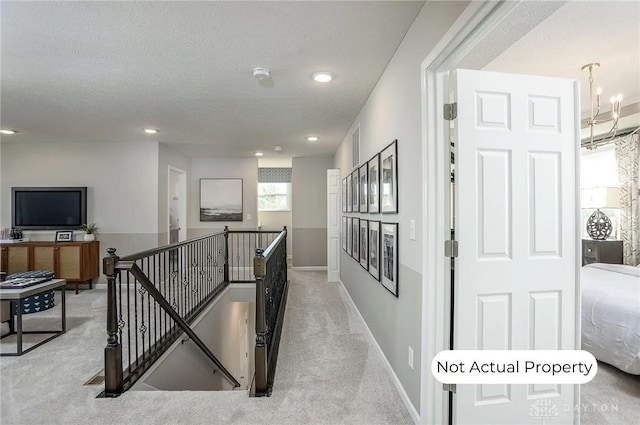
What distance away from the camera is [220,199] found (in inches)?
278

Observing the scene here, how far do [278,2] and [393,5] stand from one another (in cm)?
65

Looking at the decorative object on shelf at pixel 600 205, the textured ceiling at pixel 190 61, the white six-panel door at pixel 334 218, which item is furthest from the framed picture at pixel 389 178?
the decorative object on shelf at pixel 600 205

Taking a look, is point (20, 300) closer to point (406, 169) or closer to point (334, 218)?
point (406, 169)

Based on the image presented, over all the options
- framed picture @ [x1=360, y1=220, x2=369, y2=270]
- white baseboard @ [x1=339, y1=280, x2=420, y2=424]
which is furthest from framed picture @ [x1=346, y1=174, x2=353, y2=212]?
white baseboard @ [x1=339, y1=280, x2=420, y2=424]

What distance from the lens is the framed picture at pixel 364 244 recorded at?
3.40 m

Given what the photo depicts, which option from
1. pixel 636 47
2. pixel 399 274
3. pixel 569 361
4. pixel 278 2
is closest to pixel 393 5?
pixel 278 2

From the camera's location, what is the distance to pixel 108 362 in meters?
2.28

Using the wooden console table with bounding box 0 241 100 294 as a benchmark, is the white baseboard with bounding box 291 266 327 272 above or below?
below

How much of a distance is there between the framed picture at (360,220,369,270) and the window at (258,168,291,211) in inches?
206

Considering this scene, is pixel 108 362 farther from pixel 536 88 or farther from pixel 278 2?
pixel 536 88

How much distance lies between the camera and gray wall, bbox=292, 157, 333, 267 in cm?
716

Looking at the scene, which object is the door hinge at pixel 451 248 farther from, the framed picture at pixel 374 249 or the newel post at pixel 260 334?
the newel post at pixel 260 334

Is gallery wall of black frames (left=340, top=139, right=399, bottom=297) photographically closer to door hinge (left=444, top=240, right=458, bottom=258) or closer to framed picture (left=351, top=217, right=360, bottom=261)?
framed picture (left=351, top=217, right=360, bottom=261)

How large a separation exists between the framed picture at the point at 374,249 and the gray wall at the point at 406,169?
0.35 feet
